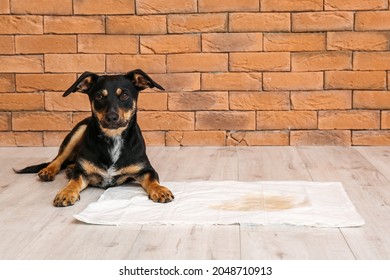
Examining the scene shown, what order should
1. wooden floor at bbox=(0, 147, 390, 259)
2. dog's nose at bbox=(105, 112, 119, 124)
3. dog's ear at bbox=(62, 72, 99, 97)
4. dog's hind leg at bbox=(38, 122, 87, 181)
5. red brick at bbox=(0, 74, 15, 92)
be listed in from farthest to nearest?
1. red brick at bbox=(0, 74, 15, 92)
2. dog's hind leg at bbox=(38, 122, 87, 181)
3. dog's ear at bbox=(62, 72, 99, 97)
4. dog's nose at bbox=(105, 112, 119, 124)
5. wooden floor at bbox=(0, 147, 390, 259)

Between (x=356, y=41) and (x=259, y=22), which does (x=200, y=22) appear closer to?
(x=259, y=22)

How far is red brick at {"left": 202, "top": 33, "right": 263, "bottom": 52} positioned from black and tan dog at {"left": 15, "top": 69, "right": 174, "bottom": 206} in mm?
1171

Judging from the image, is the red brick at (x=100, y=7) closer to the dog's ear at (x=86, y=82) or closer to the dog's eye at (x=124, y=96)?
the dog's ear at (x=86, y=82)

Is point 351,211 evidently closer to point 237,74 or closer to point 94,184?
point 94,184

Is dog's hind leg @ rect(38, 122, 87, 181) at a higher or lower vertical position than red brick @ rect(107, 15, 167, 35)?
lower

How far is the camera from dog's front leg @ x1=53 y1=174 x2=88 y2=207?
9.57 feet

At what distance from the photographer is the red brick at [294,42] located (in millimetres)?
4309

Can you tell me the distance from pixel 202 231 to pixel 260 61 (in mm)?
2063

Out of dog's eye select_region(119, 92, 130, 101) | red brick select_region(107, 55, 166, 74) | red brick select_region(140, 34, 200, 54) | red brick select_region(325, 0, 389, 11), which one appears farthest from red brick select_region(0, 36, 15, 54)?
red brick select_region(325, 0, 389, 11)

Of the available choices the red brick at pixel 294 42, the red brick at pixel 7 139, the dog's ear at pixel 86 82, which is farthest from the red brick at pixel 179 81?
the dog's ear at pixel 86 82

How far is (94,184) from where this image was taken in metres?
3.24

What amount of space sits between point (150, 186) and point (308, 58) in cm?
178

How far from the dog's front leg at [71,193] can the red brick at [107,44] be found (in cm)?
145

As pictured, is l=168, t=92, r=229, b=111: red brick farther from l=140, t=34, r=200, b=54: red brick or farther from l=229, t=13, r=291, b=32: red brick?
l=229, t=13, r=291, b=32: red brick
